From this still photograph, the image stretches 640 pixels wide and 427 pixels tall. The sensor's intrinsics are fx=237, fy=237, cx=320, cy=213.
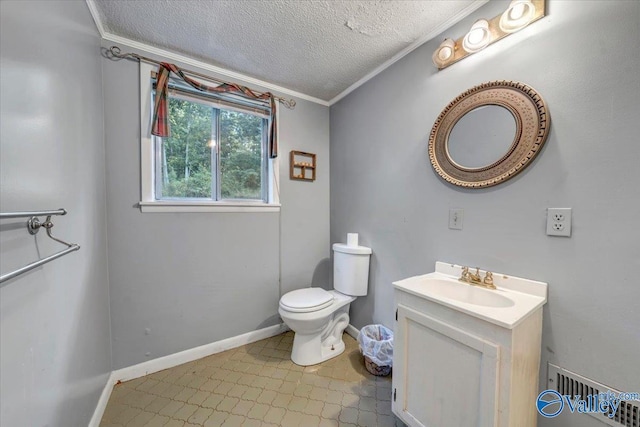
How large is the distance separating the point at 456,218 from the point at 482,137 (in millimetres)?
459

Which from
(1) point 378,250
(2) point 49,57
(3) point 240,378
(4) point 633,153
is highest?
(2) point 49,57

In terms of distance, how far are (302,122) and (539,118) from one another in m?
1.74

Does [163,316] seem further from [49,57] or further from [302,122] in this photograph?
[302,122]

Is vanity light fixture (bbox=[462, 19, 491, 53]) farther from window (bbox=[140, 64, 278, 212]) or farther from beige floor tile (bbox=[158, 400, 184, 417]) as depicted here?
beige floor tile (bbox=[158, 400, 184, 417])

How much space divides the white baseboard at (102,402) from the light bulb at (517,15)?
2.83 meters

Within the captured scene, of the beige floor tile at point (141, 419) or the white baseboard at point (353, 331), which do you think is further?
the white baseboard at point (353, 331)

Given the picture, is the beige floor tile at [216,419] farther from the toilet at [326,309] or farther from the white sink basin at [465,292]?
the white sink basin at [465,292]

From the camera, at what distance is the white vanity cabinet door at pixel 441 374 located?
0.88 metres

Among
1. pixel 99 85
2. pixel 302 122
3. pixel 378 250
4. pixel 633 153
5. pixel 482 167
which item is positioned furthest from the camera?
pixel 302 122

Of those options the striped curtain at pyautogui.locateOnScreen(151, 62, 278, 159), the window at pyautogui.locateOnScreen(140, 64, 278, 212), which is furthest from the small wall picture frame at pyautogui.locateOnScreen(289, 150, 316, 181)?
the striped curtain at pyautogui.locateOnScreen(151, 62, 278, 159)

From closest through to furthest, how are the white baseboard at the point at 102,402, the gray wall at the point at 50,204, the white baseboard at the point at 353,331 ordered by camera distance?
the gray wall at the point at 50,204 < the white baseboard at the point at 102,402 < the white baseboard at the point at 353,331

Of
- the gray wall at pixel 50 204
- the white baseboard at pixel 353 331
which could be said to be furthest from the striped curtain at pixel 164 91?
the white baseboard at pixel 353 331

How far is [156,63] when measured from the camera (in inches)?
64.6

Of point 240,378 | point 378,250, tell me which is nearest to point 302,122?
point 378,250
